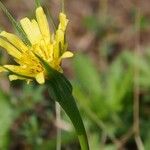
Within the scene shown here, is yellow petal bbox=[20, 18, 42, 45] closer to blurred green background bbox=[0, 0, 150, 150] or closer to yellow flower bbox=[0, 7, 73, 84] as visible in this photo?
yellow flower bbox=[0, 7, 73, 84]

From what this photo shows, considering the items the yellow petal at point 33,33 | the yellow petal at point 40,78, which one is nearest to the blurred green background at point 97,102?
the yellow petal at point 33,33

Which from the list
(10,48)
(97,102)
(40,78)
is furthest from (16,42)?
(97,102)

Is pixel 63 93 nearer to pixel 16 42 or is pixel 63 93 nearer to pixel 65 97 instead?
pixel 65 97

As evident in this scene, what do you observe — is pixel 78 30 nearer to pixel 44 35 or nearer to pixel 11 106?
pixel 11 106

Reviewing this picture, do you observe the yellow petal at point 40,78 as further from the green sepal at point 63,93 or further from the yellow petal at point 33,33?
the yellow petal at point 33,33

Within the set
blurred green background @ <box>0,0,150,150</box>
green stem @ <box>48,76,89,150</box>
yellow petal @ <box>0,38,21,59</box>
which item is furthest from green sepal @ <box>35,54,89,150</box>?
blurred green background @ <box>0,0,150,150</box>

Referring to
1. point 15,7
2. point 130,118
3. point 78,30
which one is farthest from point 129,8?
point 130,118
